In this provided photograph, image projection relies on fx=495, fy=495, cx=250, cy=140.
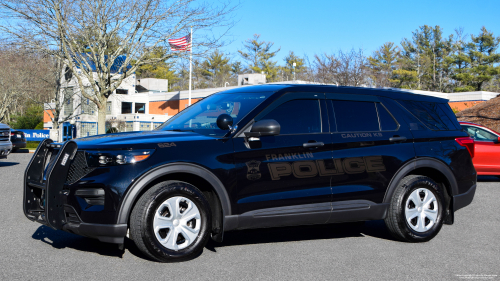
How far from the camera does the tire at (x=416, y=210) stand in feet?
18.8

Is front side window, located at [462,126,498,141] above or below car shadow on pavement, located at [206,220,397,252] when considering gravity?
above

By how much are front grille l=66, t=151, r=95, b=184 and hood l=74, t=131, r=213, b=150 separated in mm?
93

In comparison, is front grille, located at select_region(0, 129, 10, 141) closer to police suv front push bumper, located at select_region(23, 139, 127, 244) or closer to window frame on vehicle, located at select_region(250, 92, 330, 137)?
police suv front push bumper, located at select_region(23, 139, 127, 244)

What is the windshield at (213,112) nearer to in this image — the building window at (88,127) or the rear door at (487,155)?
the rear door at (487,155)

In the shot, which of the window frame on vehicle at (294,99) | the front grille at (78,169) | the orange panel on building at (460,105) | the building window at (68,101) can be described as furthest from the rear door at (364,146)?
the building window at (68,101)

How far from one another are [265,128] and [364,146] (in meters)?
1.38

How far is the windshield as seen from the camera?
5.21 metres

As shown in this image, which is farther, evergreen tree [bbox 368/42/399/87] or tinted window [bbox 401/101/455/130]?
evergreen tree [bbox 368/42/399/87]

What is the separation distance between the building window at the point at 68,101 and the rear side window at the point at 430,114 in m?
40.4

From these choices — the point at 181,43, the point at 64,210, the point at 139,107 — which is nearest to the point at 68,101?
the point at 139,107

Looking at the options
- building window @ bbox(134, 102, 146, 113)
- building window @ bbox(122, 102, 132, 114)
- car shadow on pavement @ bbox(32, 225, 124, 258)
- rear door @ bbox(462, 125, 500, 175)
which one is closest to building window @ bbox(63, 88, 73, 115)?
building window @ bbox(122, 102, 132, 114)

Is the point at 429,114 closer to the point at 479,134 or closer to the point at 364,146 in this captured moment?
the point at 364,146

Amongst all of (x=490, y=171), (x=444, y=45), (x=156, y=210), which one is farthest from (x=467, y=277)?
(x=444, y=45)

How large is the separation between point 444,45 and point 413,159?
72896 millimetres
